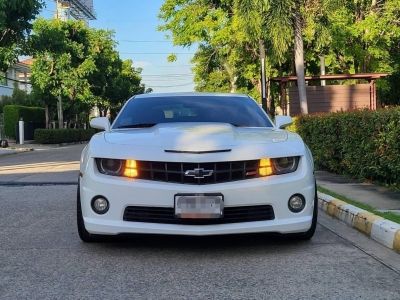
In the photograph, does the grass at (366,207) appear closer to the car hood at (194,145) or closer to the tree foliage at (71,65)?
the car hood at (194,145)

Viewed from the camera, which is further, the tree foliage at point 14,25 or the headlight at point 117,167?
the tree foliage at point 14,25

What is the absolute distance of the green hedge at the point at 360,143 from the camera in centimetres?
893

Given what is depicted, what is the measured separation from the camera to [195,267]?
5055mm

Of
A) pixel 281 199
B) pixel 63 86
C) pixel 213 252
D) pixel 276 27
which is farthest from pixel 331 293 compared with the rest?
pixel 63 86

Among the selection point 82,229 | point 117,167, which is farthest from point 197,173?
point 82,229

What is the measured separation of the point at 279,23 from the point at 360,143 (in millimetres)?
12589

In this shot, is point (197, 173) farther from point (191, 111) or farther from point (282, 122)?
point (282, 122)

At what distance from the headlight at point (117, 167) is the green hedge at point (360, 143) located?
4.87 meters

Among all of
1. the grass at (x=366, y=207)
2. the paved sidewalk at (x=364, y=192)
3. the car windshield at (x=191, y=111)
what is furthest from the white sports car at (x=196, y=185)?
the paved sidewalk at (x=364, y=192)

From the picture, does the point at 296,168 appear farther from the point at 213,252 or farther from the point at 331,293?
the point at 331,293

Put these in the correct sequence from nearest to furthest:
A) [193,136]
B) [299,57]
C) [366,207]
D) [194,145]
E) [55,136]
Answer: [194,145] → [193,136] → [366,207] → [299,57] → [55,136]

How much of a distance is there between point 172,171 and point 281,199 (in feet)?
3.36

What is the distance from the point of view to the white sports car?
514 centimetres

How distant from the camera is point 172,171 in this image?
5.21 m
